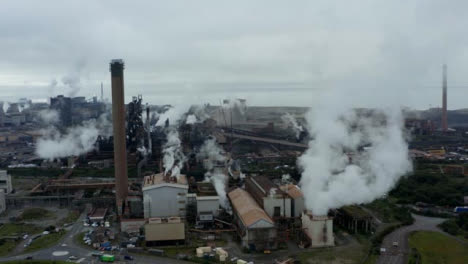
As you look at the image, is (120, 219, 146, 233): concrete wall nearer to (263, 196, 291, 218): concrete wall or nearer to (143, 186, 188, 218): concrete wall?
(143, 186, 188, 218): concrete wall

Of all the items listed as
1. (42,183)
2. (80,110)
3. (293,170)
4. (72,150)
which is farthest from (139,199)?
(80,110)

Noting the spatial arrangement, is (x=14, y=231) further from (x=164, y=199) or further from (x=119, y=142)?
(x=164, y=199)

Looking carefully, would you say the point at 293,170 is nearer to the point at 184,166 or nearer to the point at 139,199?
the point at 184,166

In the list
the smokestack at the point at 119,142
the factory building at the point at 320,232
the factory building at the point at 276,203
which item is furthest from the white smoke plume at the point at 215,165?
the factory building at the point at 320,232

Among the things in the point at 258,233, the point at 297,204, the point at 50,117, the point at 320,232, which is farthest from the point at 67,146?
the point at 50,117

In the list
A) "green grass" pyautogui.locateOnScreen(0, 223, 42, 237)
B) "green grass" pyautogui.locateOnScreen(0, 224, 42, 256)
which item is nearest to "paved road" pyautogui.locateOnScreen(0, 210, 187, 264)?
"green grass" pyautogui.locateOnScreen(0, 224, 42, 256)

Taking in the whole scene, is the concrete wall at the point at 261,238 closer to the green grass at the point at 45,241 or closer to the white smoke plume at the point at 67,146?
the green grass at the point at 45,241

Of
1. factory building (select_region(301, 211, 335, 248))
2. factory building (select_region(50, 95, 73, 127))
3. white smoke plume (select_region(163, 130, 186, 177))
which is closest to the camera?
factory building (select_region(301, 211, 335, 248))
